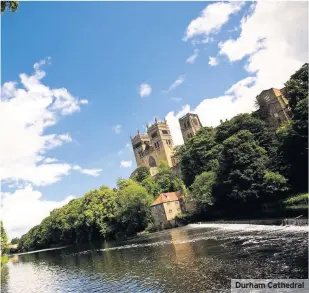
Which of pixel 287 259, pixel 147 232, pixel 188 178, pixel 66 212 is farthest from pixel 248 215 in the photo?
pixel 66 212

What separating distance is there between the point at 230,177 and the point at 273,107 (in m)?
36.6

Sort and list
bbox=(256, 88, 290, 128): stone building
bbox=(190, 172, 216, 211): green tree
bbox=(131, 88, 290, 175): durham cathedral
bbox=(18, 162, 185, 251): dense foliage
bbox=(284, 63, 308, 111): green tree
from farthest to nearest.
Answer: bbox=(131, 88, 290, 175): durham cathedral < bbox=(18, 162, 185, 251): dense foliage < bbox=(256, 88, 290, 128): stone building < bbox=(190, 172, 216, 211): green tree < bbox=(284, 63, 308, 111): green tree

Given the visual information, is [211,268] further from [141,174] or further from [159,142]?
[159,142]

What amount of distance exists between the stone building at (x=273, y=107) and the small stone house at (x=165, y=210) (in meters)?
30.4

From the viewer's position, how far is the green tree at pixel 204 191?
194 ft

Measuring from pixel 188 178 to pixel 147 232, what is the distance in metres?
20.0

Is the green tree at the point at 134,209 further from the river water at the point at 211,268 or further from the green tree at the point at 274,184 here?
the river water at the point at 211,268

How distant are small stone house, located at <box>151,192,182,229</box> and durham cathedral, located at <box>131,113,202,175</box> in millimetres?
49155

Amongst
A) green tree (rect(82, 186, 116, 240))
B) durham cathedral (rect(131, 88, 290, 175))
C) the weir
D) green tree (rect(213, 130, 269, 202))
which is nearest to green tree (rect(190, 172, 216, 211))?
green tree (rect(213, 130, 269, 202))

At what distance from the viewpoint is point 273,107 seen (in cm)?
7831

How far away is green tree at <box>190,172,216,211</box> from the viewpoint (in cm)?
5918

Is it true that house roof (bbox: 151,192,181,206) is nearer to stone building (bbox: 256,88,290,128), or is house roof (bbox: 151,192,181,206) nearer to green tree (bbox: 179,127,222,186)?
green tree (bbox: 179,127,222,186)

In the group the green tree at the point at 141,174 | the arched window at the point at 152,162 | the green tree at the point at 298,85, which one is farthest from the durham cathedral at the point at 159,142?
the green tree at the point at 298,85

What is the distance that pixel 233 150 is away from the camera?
49.7 metres
